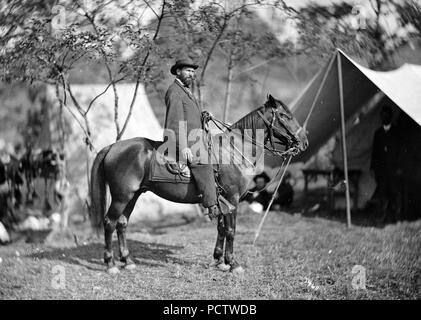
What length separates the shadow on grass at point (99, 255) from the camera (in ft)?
20.7

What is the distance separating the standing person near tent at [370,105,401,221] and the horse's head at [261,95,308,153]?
11.1ft

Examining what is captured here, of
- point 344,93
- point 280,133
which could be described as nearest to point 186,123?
point 280,133

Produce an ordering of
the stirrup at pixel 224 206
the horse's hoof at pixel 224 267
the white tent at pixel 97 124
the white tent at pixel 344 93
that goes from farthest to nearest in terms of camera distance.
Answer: the white tent at pixel 97 124 < the white tent at pixel 344 93 < the horse's hoof at pixel 224 267 < the stirrup at pixel 224 206

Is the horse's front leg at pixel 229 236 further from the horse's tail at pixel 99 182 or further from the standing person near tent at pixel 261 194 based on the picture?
the standing person near tent at pixel 261 194

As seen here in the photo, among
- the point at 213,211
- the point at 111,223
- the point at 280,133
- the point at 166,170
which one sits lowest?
the point at 111,223

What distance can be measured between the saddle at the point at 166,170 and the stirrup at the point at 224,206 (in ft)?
1.63

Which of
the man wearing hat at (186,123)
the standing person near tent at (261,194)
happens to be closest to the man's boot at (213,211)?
the man wearing hat at (186,123)

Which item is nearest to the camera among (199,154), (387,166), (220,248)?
(199,154)

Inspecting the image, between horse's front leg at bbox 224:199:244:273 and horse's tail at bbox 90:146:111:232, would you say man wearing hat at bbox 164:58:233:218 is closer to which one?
horse's front leg at bbox 224:199:244:273

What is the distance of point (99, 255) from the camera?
6617mm

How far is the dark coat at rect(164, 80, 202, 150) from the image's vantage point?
18.9ft

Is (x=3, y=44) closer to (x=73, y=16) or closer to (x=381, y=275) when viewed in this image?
(x=73, y=16)

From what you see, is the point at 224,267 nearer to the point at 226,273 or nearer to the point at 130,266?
the point at 226,273

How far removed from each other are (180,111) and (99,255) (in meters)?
2.31
